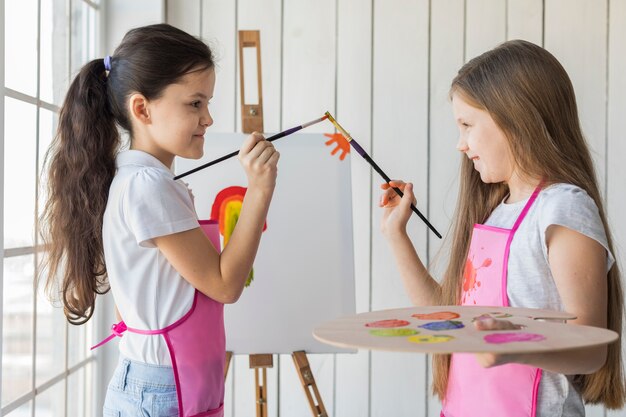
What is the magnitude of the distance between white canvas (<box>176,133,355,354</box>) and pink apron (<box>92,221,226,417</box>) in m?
0.77

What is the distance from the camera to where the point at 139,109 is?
1.64 meters

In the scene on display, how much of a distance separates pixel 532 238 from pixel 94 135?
951mm

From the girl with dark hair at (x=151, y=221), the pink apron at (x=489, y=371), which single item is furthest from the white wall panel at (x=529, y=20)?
the girl with dark hair at (x=151, y=221)

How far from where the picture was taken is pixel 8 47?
6.36 ft

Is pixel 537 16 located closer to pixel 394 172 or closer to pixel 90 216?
pixel 394 172

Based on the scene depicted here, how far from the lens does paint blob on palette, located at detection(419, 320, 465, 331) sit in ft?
3.71

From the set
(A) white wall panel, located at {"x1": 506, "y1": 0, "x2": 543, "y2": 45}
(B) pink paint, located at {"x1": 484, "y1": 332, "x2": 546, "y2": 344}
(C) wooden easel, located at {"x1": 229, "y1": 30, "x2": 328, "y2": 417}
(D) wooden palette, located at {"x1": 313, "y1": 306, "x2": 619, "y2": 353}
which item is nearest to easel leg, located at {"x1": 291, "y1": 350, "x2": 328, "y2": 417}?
(C) wooden easel, located at {"x1": 229, "y1": 30, "x2": 328, "y2": 417}

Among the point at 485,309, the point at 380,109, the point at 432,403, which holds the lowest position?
the point at 432,403

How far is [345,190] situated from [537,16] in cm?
111

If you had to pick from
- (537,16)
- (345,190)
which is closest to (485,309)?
(345,190)

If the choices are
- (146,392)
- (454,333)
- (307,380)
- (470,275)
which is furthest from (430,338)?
(307,380)

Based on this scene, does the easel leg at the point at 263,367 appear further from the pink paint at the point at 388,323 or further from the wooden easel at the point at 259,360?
the pink paint at the point at 388,323

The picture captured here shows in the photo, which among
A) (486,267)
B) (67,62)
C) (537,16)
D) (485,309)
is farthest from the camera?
(537,16)

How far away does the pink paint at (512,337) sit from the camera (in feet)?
3.36
